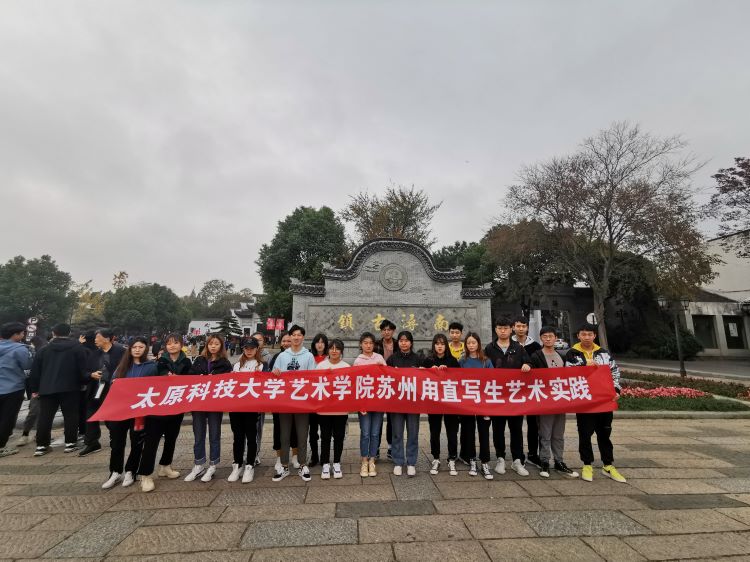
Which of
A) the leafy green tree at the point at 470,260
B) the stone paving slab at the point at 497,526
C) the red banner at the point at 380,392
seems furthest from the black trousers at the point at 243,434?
the leafy green tree at the point at 470,260

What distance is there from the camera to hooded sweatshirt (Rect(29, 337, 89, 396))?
17.0ft

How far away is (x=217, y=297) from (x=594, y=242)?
223 ft

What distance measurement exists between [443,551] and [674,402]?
8.41 meters

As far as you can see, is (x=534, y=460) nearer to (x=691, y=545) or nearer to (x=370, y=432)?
(x=691, y=545)

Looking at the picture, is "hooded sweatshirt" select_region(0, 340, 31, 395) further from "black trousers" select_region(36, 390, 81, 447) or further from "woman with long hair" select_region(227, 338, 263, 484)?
"woman with long hair" select_region(227, 338, 263, 484)

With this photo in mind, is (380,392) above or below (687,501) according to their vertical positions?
above

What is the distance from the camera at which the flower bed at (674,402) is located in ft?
26.1

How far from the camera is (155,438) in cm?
405

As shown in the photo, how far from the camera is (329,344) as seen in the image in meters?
4.80

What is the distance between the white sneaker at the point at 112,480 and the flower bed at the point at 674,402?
29.5 ft

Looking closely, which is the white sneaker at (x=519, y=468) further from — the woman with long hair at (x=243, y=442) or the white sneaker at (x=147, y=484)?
the white sneaker at (x=147, y=484)

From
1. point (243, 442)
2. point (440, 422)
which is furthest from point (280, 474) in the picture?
point (440, 422)

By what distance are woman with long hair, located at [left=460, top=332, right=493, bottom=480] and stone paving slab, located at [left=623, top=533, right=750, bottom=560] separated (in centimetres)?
156

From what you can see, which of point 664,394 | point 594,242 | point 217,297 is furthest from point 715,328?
point 217,297
